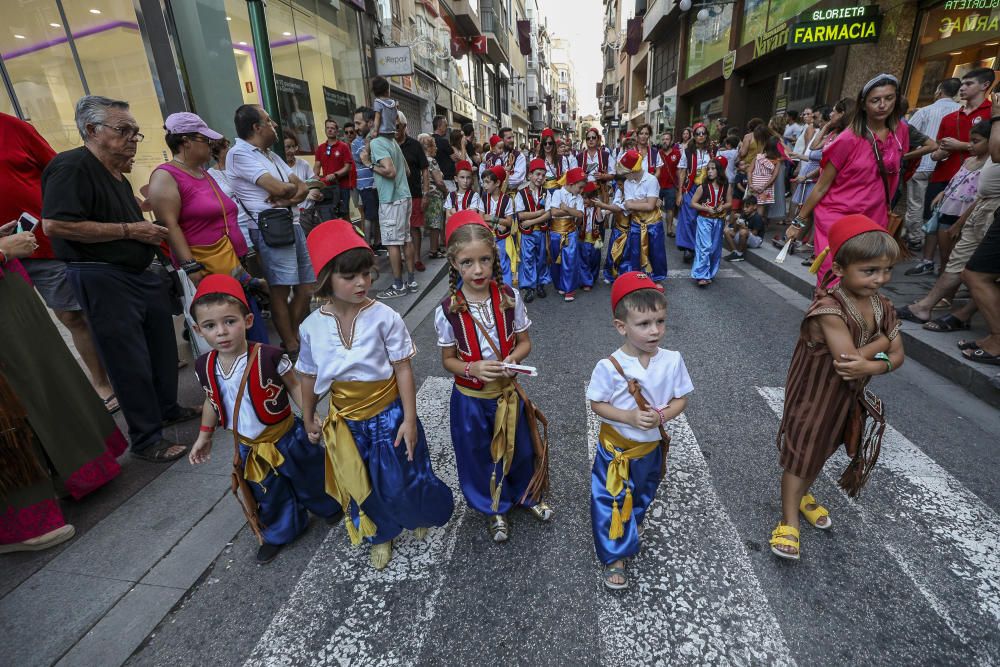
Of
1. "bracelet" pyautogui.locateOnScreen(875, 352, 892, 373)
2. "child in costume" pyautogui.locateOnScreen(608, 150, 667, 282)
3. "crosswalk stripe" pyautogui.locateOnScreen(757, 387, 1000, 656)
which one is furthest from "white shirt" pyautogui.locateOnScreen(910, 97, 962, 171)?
"bracelet" pyautogui.locateOnScreen(875, 352, 892, 373)

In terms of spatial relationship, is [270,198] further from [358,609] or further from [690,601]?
[690,601]

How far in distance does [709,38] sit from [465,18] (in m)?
11.0

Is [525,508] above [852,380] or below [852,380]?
below

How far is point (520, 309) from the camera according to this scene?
242 cm

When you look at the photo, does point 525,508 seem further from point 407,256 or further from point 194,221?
point 407,256

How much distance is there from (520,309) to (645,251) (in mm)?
5116

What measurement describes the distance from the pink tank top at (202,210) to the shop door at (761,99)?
17.5m

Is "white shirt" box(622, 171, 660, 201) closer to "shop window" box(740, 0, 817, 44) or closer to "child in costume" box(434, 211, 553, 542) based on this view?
"child in costume" box(434, 211, 553, 542)

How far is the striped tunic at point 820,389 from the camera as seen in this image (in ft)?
6.81

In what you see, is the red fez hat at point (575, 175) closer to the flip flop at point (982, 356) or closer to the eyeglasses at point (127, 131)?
the flip flop at point (982, 356)

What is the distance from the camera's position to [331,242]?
6.66 ft

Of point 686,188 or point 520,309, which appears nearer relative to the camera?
point 520,309

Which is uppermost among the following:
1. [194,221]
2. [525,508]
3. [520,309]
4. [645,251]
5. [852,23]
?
[852,23]

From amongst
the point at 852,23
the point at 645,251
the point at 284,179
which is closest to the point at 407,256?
the point at 284,179
